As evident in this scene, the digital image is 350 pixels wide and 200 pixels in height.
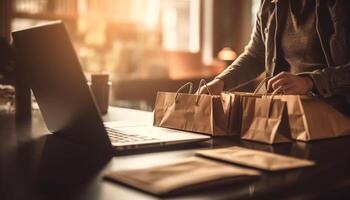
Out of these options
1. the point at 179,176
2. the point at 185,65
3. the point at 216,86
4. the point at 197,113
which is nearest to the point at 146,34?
the point at 185,65

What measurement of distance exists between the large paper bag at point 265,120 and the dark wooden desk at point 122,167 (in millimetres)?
30

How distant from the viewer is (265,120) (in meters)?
0.98

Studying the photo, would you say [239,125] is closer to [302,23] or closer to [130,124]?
[130,124]

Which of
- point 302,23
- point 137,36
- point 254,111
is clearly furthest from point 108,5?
point 254,111

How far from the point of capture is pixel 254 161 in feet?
2.45

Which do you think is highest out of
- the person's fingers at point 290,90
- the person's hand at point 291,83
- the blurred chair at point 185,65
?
the person's hand at point 291,83

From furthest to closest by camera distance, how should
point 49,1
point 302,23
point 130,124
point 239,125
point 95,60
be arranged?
point 95,60
point 49,1
point 302,23
point 130,124
point 239,125

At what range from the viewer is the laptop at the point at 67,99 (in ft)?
2.62

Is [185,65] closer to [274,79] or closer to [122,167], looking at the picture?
[274,79]

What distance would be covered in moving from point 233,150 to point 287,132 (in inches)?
8.0

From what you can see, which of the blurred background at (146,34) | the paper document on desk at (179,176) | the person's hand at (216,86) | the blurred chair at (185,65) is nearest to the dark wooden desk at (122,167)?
the paper document on desk at (179,176)

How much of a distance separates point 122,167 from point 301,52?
838mm

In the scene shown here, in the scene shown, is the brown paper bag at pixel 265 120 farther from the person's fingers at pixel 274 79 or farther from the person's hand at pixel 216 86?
the person's hand at pixel 216 86

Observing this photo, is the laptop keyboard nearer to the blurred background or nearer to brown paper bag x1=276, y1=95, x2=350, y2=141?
brown paper bag x1=276, y1=95, x2=350, y2=141
